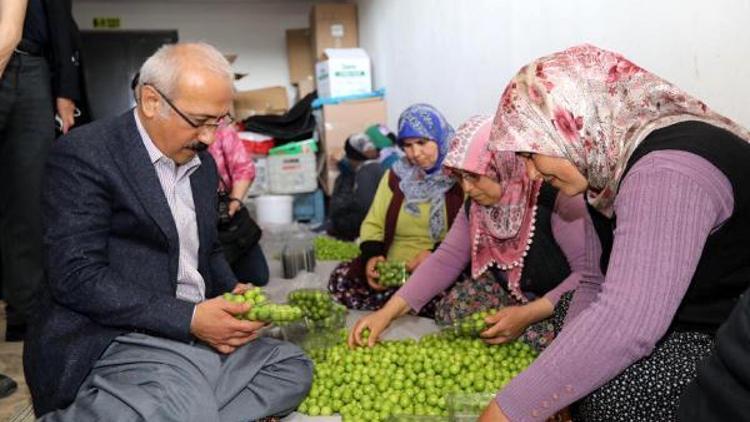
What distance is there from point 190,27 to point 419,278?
20.0ft

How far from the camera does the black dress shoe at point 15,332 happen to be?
2.88 meters

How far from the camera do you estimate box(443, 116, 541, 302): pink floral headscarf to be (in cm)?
220

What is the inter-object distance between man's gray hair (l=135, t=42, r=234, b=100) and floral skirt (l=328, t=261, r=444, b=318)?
62.7 inches

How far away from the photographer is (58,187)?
5.43ft

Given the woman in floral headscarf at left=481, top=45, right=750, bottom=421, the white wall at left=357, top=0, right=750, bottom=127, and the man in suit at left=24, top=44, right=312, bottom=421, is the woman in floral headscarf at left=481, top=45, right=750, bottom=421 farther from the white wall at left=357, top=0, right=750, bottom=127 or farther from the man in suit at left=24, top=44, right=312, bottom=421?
the man in suit at left=24, top=44, right=312, bottom=421

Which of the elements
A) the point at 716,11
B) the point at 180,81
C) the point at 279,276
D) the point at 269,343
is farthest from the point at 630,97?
the point at 279,276

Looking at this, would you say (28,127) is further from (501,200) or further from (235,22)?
(235,22)

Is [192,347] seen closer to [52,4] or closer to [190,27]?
[52,4]

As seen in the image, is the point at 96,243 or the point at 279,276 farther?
the point at 279,276

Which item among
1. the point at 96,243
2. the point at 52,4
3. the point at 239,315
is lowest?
the point at 239,315

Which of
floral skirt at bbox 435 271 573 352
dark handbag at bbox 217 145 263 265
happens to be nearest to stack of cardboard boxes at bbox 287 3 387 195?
dark handbag at bbox 217 145 263 265

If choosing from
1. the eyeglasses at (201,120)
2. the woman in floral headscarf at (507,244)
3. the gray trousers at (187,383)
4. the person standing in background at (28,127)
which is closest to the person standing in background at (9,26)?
the person standing in background at (28,127)

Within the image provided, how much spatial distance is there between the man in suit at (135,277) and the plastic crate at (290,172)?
4.40 metres

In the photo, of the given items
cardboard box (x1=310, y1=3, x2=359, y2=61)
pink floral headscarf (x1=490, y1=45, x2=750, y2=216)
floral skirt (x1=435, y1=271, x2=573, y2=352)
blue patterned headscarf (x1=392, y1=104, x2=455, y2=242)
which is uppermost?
cardboard box (x1=310, y1=3, x2=359, y2=61)
